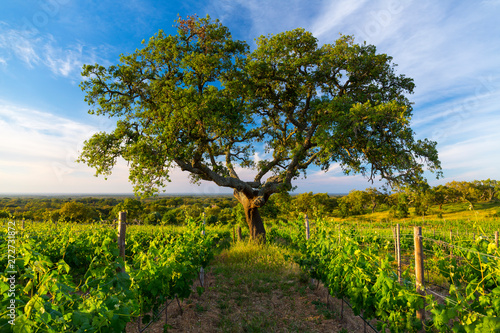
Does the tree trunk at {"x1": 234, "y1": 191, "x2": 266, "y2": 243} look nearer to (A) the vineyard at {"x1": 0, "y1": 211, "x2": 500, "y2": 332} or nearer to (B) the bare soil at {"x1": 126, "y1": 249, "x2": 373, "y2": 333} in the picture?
(B) the bare soil at {"x1": 126, "y1": 249, "x2": 373, "y2": 333}

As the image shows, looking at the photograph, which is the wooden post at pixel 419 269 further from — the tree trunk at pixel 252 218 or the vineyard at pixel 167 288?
the tree trunk at pixel 252 218

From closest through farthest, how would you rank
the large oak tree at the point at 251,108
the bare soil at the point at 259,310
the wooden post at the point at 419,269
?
1. the wooden post at the point at 419,269
2. the bare soil at the point at 259,310
3. the large oak tree at the point at 251,108

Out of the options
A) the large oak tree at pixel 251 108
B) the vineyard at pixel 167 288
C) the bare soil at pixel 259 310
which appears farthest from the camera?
the large oak tree at pixel 251 108

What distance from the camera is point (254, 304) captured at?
6137mm

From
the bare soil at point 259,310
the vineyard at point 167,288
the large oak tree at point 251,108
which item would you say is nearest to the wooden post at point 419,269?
the vineyard at point 167,288

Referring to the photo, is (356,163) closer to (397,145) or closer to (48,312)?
(397,145)

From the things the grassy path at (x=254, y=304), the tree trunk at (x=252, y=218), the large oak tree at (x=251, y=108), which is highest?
the large oak tree at (x=251, y=108)

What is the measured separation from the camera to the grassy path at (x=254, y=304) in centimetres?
492

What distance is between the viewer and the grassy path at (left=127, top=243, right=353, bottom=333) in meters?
4.92

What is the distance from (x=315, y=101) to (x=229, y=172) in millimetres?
5775

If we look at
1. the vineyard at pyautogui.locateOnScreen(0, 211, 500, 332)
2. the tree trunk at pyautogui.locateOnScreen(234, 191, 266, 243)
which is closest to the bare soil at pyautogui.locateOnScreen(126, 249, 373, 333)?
the vineyard at pyautogui.locateOnScreen(0, 211, 500, 332)

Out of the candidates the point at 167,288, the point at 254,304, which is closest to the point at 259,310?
the point at 254,304

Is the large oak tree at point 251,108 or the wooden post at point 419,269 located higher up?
the large oak tree at point 251,108

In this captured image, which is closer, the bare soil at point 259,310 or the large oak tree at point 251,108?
the bare soil at point 259,310
